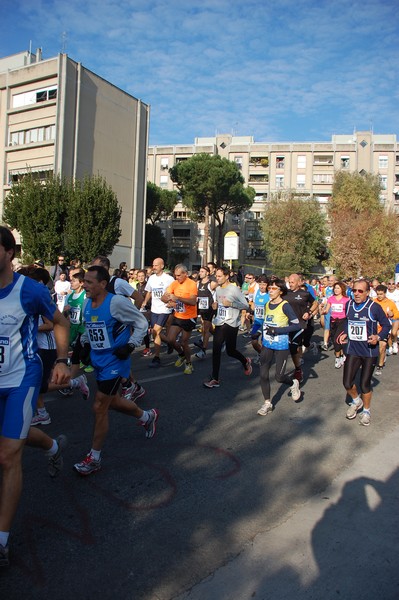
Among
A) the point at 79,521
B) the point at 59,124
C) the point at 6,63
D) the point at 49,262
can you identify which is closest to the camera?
the point at 79,521

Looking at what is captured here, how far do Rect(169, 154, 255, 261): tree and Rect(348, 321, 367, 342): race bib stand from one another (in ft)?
155

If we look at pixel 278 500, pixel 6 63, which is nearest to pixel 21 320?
pixel 278 500

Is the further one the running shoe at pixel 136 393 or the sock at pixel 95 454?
the running shoe at pixel 136 393

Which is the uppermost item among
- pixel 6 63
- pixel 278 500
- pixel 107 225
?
pixel 6 63

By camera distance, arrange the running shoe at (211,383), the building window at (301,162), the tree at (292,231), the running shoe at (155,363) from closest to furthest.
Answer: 1. the running shoe at (211,383)
2. the running shoe at (155,363)
3. the tree at (292,231)
4. the building window at (301,162)

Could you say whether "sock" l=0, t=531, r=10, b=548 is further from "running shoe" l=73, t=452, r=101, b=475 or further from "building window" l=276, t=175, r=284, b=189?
"building window" l=276, t=175, r=284, b=189

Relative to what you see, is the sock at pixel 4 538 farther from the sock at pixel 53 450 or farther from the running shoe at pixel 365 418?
the running shoe at pixel 365 418

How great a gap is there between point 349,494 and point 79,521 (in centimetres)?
216

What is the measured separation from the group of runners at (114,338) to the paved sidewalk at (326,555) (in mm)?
1399

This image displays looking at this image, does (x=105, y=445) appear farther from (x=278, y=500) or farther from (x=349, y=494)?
(x=349, y=494)

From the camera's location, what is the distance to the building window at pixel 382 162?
67438 mm

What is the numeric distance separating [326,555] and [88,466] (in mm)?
2012

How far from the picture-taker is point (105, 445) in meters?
4.85

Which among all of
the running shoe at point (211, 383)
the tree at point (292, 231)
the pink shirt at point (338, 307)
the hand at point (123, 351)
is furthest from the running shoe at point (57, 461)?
the tree at point (292, 231)
